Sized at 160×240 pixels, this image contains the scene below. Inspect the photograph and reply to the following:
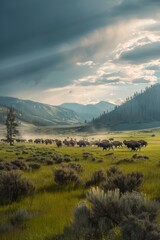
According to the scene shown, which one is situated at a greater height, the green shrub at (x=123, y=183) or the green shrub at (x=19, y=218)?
the green shrub at (x=123, y=183)

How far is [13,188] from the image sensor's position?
44.8 ft

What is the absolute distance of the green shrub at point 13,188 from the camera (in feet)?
43.9

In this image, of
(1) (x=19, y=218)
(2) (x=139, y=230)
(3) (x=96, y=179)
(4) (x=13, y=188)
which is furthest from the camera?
(3) (x=96, y=179)

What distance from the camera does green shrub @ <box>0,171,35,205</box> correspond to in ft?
43.9

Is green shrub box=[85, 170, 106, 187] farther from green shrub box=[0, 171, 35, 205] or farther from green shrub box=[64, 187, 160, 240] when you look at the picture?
green shrub box=[64, 187, 160, 240]

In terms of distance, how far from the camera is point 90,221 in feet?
23.7

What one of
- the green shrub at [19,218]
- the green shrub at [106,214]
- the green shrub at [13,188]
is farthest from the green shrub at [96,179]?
the green shrub at [106,214]

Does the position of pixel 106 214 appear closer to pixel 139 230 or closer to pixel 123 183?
pixel 139 230

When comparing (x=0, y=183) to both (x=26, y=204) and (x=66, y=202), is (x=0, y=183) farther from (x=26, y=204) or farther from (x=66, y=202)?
(x=66, y=202)

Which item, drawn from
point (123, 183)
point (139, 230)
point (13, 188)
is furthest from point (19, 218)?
point (139, 230)

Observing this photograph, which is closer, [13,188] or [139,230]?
[139,230]

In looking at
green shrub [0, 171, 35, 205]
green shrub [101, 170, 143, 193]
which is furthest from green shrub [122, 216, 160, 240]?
green shrub [0, 171, 35, 205]

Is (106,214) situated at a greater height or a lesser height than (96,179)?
greater

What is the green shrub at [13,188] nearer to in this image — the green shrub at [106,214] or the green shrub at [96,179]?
the green shrub at [96,179]
